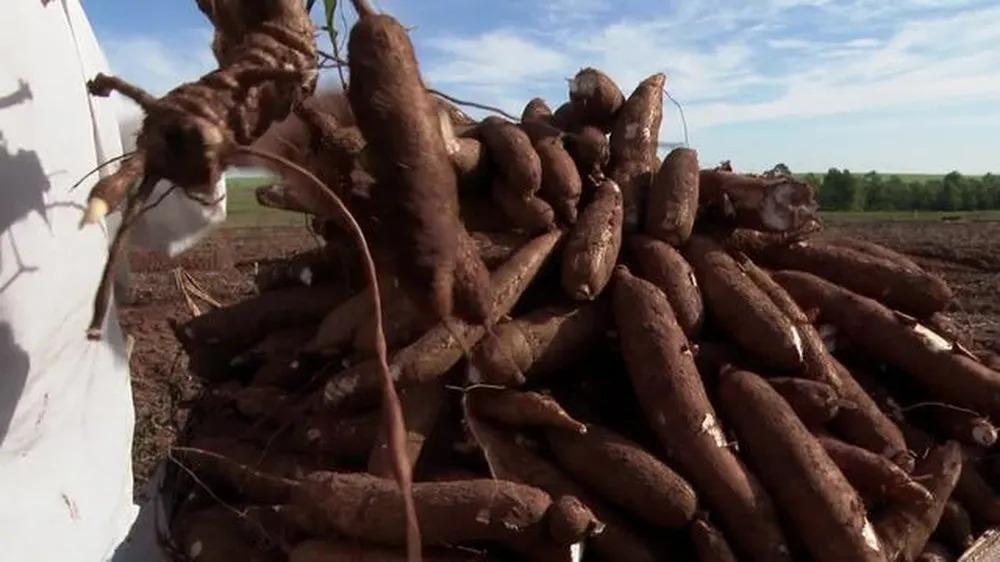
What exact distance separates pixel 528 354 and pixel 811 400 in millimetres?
546

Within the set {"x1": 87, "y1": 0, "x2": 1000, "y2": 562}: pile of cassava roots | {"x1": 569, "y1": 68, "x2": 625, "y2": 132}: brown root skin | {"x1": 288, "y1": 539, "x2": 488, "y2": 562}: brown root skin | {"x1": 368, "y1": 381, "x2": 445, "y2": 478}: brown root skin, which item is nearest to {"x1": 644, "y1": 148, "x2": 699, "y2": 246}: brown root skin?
{"x1": 87, "y1": 0, "x2": 1000, "y2": 562}: pile of cassava roots

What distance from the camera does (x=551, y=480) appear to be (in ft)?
6.25

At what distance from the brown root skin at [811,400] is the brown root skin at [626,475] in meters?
0.32

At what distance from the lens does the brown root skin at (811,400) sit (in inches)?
80.8

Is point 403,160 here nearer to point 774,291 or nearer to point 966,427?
point 774,291

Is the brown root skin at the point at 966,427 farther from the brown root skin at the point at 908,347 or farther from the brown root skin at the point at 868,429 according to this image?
the brown root skin at the point at 868,429

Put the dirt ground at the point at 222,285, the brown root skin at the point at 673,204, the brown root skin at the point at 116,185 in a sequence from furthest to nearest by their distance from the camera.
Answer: the dirt ground at the point at 222,285 < the brown root skin at the point at 673,204 < the brown root skin at the point at 116,185

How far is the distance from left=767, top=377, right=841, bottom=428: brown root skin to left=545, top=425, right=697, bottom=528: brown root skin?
0.32m

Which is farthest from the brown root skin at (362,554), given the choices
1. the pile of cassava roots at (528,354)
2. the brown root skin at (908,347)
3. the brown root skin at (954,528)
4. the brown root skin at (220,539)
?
the brown root skin at (908,347)

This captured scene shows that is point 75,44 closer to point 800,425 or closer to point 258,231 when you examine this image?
point 800,425

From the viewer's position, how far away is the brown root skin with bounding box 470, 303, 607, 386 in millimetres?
1957

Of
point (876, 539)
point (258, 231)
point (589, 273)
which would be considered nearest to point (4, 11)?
point (589, 273)

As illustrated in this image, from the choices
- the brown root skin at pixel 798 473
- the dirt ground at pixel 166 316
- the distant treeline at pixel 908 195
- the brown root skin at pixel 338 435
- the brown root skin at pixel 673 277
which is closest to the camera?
the brown root skin at pixel 798 473

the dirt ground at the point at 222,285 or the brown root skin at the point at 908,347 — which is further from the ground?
the brown root skin at the point at 908,347
